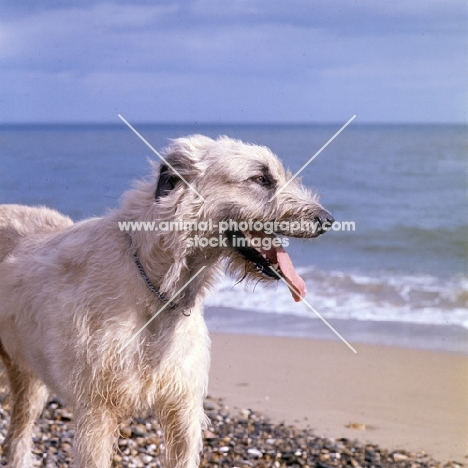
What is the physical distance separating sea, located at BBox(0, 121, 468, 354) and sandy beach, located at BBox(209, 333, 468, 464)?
1.43ft

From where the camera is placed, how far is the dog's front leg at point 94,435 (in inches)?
148

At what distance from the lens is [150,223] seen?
358cm

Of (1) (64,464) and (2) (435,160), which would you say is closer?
(1) (64,464)

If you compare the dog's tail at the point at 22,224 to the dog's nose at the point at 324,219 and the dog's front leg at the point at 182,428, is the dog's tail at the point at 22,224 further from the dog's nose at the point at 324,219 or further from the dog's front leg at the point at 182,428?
the dog's nose at the point at 324,219

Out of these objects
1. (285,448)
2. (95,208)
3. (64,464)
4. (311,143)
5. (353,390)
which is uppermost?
(311,143)

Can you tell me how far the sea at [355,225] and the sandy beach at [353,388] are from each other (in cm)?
43

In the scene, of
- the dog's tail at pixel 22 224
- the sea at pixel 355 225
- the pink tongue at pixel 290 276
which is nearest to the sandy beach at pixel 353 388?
the sea at pixel 355 225

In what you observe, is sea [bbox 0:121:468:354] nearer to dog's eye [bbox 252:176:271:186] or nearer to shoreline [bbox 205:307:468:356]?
shoreline [bbox 205:307:468:356]

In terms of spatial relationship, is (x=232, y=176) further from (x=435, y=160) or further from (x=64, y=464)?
(x=435, y=160)

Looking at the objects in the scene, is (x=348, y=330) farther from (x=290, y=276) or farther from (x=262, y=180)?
(x=262, y=180)

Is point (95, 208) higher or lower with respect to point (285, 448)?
higher

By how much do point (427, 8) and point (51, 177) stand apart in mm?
11586

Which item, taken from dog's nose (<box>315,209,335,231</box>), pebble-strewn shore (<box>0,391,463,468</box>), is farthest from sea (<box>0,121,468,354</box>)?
pebble-strewn shore (<box>0,391,463,468</box>)

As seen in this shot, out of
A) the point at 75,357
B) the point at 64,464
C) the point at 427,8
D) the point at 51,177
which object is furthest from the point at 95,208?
the point at 75,357
